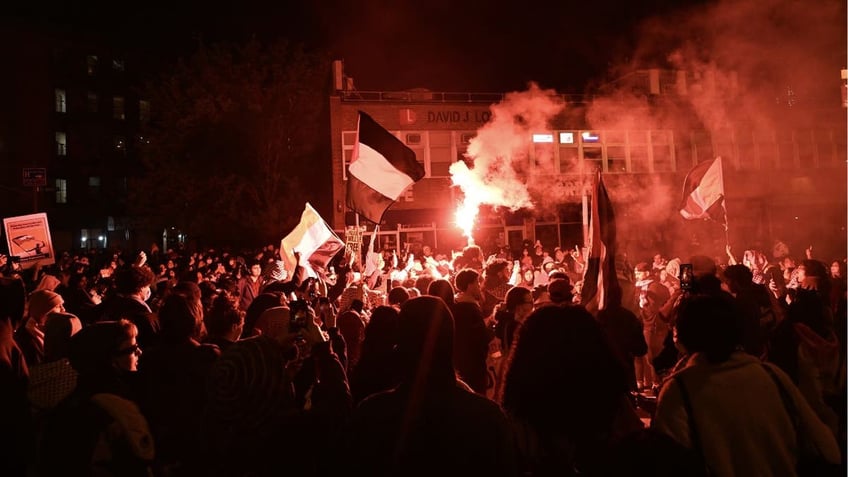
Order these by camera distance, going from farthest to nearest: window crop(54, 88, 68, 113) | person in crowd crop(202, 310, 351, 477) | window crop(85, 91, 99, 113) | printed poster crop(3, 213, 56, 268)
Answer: window crop(85, 91, 99, 113)
window crop(54, 88, 68, 113)
printed poster crop(3, 213, 56, 268)
person in crowd crop(202, 310, 351, 477)

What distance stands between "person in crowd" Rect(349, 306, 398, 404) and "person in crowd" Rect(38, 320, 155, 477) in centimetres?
138

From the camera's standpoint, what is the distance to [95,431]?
287 cm

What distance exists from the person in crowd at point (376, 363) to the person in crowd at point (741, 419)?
173 centimetres

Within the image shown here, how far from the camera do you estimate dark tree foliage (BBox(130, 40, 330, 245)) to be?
28.1m

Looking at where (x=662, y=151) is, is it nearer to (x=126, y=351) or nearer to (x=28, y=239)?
(x=28, y=239)

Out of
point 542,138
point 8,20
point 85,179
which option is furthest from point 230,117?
point 85,179

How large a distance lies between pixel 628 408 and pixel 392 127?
2437cm

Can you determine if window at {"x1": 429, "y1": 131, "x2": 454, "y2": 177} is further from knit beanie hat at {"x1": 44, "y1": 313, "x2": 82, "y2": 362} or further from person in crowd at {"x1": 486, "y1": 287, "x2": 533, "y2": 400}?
knit beanie hat at {"x1": 44, "y1": 313, "x2": 82, "y2": 362}

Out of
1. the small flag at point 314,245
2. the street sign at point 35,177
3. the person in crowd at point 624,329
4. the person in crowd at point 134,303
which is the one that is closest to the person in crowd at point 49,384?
the person in crowd at point 134,303

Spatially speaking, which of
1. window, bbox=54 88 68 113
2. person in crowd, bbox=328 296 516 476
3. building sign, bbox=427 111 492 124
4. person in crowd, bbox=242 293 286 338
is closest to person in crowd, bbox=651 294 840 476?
person in crowd, bbox=328 296 516 476

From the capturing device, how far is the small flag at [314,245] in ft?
32.1

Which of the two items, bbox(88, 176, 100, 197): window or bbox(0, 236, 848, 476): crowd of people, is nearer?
bbox(0, 236, 848, 476): crowd of people

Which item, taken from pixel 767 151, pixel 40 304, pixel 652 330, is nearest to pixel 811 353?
pixel 652 330

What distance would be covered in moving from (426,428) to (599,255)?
15.2 feet
